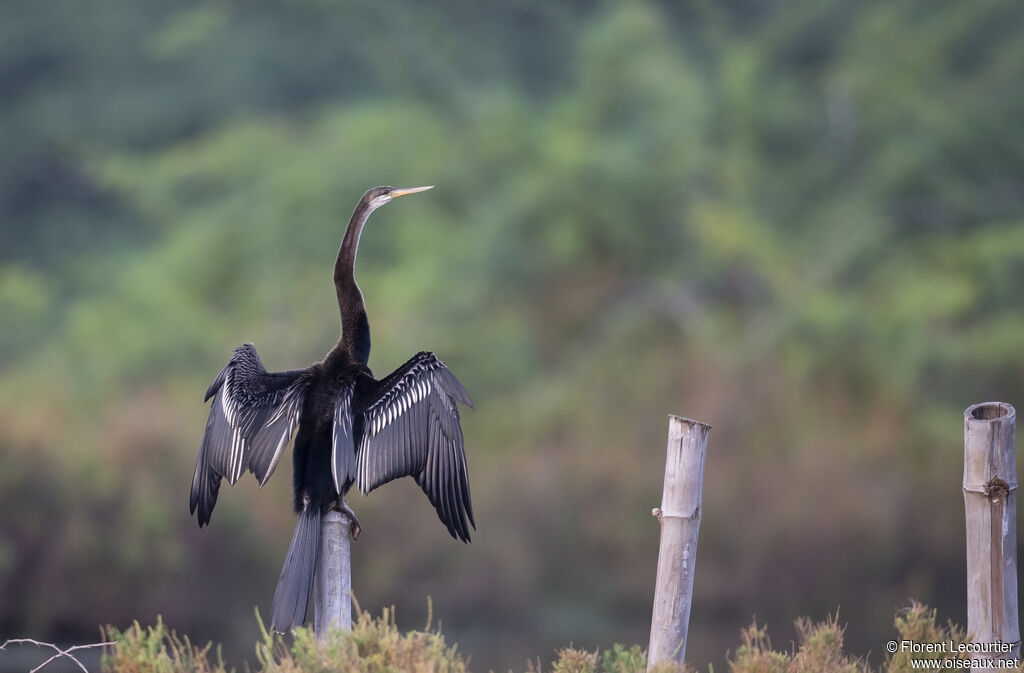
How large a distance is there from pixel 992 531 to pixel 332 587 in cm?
220

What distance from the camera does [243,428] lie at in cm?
480

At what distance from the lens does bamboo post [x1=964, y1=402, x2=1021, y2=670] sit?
4.36 m

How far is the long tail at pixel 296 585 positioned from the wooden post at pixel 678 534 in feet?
3.75

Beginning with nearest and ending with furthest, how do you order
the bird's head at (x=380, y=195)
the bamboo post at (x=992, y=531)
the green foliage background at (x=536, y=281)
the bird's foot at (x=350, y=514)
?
1. the bamboo post at (x=992, y=531)
2. the bird's foot at (x=350, y=514)
3. the bird's head at (x=380, y=195)
4. the green foliage background at (x=536, y=281)

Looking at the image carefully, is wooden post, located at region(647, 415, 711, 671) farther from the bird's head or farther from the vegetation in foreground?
the bird's head

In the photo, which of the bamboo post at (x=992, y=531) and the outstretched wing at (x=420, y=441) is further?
the outstretched wing at (x=420, y=441)

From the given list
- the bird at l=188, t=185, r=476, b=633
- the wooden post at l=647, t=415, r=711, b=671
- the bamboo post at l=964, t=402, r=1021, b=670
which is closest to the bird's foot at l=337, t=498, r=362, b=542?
the bird at l=188, t=185, r=476, b=633

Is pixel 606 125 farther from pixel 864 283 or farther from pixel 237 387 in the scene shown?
pixel 237 387

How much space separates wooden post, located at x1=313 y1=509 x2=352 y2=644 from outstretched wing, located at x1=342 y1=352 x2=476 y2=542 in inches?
10.6

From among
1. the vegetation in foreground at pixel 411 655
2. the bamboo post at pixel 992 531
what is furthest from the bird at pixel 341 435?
the bamboo post at pixel 992 531

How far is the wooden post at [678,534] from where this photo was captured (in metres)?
4.33

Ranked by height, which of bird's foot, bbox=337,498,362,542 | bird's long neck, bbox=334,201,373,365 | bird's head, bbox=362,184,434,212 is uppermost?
bird's head, bbox=362,184,434,212

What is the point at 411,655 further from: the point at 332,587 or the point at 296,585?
the point at 296,585

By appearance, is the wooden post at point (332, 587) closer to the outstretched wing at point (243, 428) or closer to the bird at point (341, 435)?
the bird at point (341, 435)
